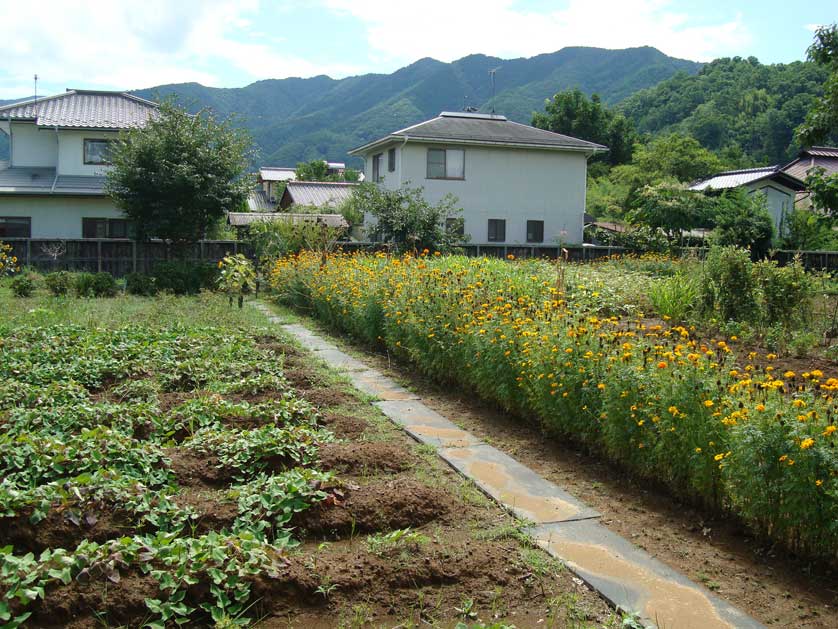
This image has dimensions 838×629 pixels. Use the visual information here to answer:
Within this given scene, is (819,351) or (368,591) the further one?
(819,351)

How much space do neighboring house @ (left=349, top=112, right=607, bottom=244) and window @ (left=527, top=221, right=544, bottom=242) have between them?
16 mm

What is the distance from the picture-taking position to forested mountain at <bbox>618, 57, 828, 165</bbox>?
170ft

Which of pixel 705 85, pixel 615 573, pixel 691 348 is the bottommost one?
pixel 615 573

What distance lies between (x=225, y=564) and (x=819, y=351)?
7.51m

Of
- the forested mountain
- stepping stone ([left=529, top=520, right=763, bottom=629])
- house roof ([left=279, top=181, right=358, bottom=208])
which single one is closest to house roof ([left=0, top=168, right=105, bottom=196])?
house roof ([left=279, top=181, right=358, bottom=208])

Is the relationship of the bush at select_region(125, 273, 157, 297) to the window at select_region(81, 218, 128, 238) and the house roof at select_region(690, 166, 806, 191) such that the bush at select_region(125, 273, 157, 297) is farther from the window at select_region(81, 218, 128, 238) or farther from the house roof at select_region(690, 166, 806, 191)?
the house roof at select_region(690, 166, 806, 191)

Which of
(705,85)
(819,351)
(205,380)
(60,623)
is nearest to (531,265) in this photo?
(819,351)

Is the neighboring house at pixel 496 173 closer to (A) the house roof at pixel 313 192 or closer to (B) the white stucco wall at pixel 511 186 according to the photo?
(B) the white stucco wall at pixel 511 186

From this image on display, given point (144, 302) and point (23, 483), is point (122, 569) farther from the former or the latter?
point (144, 302)

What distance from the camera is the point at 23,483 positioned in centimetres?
416

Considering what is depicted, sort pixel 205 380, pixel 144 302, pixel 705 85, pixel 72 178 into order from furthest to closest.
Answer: pixel 705 85 → pixel 72 178 → pixel 144 302 → pixel 205 380

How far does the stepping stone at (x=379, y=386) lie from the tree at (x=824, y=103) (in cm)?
765

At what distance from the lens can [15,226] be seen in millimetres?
26094

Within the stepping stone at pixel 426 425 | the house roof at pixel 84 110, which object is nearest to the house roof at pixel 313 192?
the house roof at pixel 84 110
